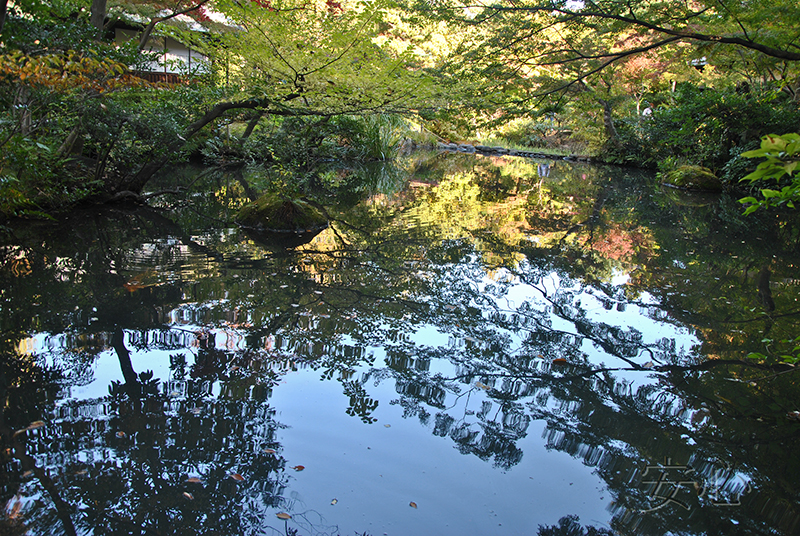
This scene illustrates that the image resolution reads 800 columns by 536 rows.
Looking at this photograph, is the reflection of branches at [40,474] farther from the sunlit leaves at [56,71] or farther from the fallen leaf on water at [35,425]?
the sunlit leaves at [56,71]

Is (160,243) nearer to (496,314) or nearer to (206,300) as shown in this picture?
(206,300)

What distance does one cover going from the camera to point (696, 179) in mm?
14391

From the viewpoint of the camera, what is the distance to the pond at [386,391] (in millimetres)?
2066

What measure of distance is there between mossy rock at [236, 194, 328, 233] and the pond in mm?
911

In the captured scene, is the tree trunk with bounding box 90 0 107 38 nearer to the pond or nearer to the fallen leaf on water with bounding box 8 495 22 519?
the pond

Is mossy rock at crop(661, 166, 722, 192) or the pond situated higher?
mossy rock at crop(661, 166, 722, 192)

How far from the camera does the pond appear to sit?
81.4 inches

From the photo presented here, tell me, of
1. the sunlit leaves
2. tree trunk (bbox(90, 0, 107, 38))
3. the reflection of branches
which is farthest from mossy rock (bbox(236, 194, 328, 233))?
the reflection of branches

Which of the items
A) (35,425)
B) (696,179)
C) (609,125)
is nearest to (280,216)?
(35,425)

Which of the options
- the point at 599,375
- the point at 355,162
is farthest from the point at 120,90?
the point at 355,162

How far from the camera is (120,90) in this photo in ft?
20.9

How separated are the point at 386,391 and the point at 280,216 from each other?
464 centimetres

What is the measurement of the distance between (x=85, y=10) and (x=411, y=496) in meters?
10.3

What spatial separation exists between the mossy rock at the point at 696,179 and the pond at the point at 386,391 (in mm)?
9439
